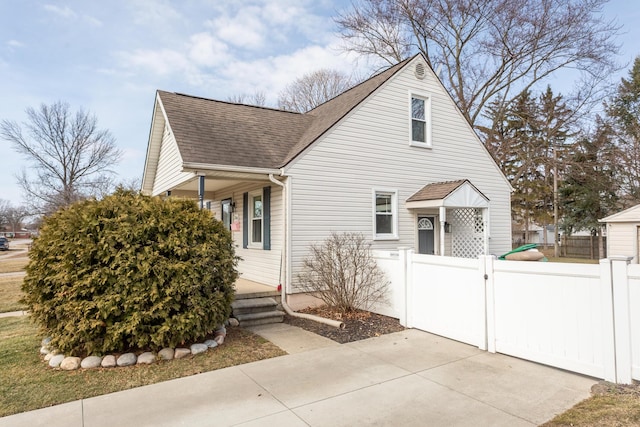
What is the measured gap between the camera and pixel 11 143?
95.2ft

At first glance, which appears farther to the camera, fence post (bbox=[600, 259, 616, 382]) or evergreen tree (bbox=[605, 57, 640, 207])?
evergreen tree (bbox=[605, 57, 640, 207])

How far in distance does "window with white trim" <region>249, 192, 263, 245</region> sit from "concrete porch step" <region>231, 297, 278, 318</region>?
2164 mm

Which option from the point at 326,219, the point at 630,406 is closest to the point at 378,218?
the point at 326,219

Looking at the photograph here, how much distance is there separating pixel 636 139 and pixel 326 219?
2118 cm

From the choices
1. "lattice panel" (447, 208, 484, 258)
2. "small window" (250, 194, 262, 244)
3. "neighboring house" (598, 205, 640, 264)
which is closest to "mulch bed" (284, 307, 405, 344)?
"small window" (250, 194, 262, 244)

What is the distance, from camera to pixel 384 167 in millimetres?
9672

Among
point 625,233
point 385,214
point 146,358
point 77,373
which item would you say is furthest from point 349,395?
point 625,233

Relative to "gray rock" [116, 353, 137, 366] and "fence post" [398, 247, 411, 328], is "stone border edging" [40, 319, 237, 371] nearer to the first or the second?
"gray rock" [116, 353, 137, 366]

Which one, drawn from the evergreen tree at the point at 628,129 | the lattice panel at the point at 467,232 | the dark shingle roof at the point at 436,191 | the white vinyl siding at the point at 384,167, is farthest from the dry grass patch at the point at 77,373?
the evergreen tree at the point at 628,129

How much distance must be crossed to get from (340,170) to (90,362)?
20.2ft

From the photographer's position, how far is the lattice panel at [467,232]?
10539mm

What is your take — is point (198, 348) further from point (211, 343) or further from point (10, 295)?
point (10, 295)

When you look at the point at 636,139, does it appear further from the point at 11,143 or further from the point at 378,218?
the point at 11,143

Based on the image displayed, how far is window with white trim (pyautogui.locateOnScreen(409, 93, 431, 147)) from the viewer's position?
10.4 m
